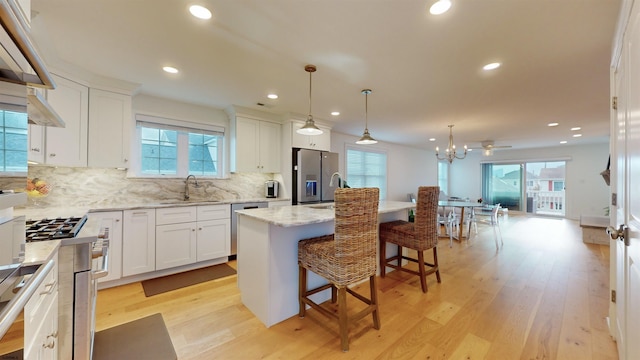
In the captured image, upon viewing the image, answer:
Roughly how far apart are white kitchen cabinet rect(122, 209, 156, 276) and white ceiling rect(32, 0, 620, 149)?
5.16 feet

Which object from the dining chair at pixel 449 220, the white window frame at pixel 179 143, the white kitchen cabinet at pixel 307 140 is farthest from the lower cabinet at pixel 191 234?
the dining chair at pixel 449 220

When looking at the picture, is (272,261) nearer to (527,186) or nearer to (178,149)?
(178,149)

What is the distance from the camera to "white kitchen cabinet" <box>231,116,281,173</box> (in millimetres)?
3881

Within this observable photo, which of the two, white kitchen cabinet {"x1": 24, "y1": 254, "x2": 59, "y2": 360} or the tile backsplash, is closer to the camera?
white kitchen cabinet {"x1": 24, "y1": 254, "x2": 59, "y2": 360}

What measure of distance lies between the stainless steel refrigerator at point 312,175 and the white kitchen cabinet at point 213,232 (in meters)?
1.15

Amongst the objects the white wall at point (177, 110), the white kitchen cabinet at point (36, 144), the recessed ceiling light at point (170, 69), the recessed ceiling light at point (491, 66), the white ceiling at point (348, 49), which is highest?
the recessed ceiling light at point (170, 69)

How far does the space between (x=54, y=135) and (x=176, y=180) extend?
4.46 ft

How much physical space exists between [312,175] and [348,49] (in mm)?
2503

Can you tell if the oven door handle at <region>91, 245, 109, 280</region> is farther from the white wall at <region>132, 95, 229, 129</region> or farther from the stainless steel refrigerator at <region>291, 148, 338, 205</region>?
the stainless steel refrigerator at <region>291, 148, 338, 205</region>

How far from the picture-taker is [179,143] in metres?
3.68

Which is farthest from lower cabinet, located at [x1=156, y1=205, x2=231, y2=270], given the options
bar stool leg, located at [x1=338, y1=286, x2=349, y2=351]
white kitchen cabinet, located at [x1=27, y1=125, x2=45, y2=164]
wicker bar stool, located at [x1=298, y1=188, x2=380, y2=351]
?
bar stool leg, located at [x1=338, y1=286, x2=349, y2=351]

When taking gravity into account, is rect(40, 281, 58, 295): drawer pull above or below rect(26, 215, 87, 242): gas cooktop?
below

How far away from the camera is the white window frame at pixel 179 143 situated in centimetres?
334

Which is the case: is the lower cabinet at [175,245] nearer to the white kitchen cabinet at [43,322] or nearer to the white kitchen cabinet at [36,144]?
the white kitchen cabinet at [36,144]
